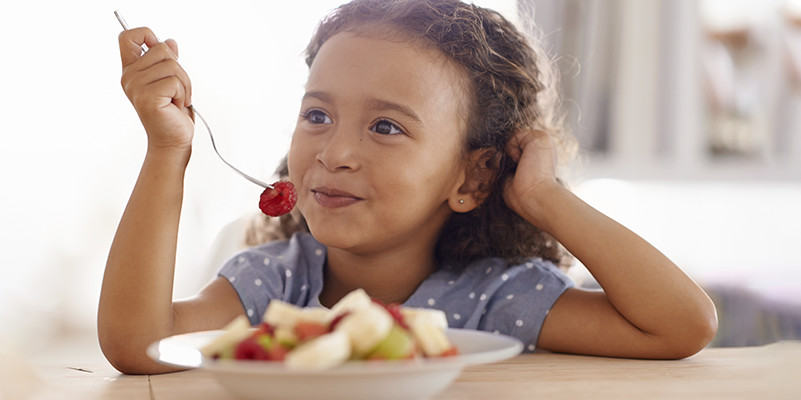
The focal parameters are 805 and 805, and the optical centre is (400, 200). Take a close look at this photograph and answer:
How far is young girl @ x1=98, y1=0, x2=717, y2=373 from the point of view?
3.34 feet

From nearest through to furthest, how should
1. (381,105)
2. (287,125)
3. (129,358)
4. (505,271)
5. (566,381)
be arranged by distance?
(566,381), (129,358), (381,105), (505,271), (287,125)

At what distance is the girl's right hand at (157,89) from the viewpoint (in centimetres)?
100

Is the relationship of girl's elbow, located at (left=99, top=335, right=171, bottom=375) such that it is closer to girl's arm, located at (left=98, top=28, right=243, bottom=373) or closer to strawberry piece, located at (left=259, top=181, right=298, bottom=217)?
girl's arm, located at (left=98, top=28, right=243, bottom=373)

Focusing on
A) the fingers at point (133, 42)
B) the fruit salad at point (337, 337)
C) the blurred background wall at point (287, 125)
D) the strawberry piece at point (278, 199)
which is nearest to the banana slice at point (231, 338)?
the fruit salad at point (337, 337)

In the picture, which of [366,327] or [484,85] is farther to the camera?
[484,85]

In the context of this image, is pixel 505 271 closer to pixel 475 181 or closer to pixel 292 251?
pixel 475 181

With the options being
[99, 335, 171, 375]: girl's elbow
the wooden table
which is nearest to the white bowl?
the wooden table

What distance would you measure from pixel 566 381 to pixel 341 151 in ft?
1.52

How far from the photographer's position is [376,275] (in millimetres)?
1301

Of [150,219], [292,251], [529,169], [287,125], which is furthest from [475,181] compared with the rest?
[287,125]

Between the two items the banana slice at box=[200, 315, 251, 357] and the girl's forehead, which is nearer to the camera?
the banana slice at box=[200, 315, 251, 357]

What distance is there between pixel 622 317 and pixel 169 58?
698mm

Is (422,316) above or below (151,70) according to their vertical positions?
below

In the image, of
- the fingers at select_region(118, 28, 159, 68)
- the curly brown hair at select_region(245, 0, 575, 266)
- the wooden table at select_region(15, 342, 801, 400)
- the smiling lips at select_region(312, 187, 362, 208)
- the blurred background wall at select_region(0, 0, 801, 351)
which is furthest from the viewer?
the blurred background wall at select_region(0, 0, 801, 351)
